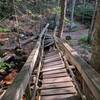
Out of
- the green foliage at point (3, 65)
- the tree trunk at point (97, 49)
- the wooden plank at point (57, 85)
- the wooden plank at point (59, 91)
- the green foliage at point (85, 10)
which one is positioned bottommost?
the green foliage at point (85, 10)

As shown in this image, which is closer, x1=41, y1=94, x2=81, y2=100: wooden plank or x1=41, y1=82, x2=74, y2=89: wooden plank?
x1=41, y1=94, x2=81, y2=100: wooden plank

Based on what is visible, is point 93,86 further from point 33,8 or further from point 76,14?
point 76,14

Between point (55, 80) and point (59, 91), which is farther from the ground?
point (59, 91)

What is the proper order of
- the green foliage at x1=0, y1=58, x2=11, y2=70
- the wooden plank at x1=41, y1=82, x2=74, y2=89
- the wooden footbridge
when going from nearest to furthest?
the wooden footbridge, the wooden plank at x1=41, y1=82, x2=74, y2=89, the green foliage at x1=0, y1=58, x2=11, y2=70

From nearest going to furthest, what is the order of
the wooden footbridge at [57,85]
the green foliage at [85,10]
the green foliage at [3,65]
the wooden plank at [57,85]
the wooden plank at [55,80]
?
the wooden footbridge at [57,85], the wooden plank at [57,85], the wooden plank at [55,80], the green foliage at [3,65], the green foliage at [85,10]

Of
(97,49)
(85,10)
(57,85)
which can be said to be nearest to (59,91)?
(57,85)

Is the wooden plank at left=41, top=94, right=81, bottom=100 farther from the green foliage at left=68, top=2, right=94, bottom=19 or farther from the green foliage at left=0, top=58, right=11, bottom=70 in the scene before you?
the green foliage at left=68, top=2, right=94, bottom=19

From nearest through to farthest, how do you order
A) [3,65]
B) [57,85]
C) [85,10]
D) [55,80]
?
[57,85] < [55,80] < [3,65] < [85,10]

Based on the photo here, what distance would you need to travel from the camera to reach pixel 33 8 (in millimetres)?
33094

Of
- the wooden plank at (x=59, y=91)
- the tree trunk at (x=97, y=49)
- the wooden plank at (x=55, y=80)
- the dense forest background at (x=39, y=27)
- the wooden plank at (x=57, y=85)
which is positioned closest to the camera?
the tree trunk at (x=97, y=49)

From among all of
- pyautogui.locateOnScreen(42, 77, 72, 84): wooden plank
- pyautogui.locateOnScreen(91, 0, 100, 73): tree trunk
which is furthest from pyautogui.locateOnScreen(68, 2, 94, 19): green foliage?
pyautogui.locateOnScreen(91, 0, 100, 73): tree trunk

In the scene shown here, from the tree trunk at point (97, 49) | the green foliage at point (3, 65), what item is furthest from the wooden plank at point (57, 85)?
the green foliage at point (3, 65)

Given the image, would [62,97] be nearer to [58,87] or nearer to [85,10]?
[58,87]

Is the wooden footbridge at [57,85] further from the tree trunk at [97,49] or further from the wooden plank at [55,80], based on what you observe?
the tree trunk at [97,49]
